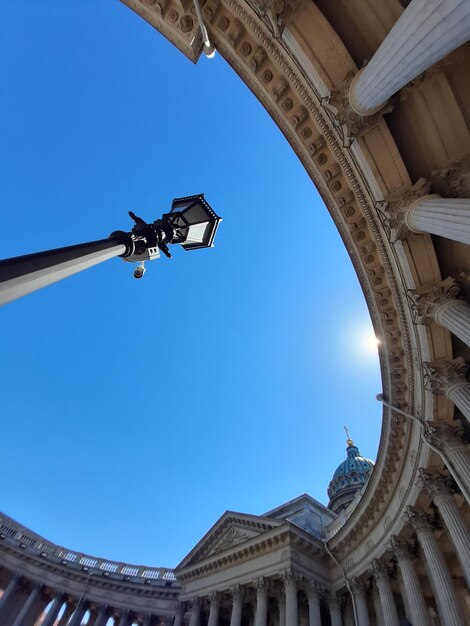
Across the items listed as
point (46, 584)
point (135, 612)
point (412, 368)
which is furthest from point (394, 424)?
point (46, 584)

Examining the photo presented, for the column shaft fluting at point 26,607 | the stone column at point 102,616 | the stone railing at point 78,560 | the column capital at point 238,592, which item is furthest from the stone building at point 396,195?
the column shaft fluting at point 26,607

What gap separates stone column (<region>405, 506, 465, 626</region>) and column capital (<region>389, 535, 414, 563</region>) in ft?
5.68

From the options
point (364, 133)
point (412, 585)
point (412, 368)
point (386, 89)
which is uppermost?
point (364, 133)

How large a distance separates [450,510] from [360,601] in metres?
10.7

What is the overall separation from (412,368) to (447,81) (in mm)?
9556

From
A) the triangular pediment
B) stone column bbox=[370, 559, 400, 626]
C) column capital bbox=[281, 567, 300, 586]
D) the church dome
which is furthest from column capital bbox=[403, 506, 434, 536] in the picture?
the church dome

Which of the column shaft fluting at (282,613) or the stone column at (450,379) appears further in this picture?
the column shaft fluting at (282,613)

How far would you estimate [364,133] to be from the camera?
11125 mm

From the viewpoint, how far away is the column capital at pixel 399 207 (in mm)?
11047

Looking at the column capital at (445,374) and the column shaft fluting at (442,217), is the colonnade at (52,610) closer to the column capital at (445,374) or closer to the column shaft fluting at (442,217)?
the column capital at (445,374)

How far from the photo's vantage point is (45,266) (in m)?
3.33

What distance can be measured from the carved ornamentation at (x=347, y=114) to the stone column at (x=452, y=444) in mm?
10487

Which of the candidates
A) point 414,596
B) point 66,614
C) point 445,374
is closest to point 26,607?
point 66,614

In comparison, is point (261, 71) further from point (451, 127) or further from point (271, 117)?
point (451, 127)
